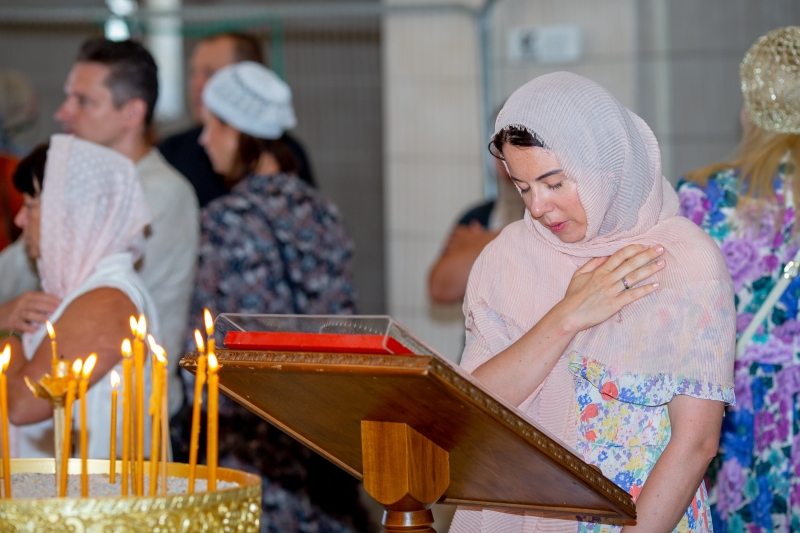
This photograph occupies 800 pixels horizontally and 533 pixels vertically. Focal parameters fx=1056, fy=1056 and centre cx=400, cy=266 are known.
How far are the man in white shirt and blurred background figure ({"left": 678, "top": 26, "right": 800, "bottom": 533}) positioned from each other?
1.59 metres

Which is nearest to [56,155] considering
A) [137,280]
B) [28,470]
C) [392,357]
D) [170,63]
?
[137,280]

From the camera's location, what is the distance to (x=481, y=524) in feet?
6.23

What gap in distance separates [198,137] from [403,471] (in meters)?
3.02

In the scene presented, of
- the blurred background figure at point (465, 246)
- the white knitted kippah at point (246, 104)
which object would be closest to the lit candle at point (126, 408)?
the blurred background figure at point (465, 246)

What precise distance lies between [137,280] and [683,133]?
2.59 meters

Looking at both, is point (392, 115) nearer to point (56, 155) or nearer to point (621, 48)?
point (621, 48)

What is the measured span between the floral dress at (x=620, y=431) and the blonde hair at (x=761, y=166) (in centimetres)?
82

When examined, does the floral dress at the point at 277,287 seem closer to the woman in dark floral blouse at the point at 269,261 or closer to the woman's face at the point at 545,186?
the woman in dark floral blouse at the point at 269,261

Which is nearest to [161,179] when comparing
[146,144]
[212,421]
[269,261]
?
[146,144]

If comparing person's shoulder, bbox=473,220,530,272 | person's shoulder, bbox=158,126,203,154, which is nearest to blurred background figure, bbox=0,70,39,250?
person's shoulder, bbox=158,126,203,154

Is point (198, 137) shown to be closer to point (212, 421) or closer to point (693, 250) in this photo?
point (693, 250)

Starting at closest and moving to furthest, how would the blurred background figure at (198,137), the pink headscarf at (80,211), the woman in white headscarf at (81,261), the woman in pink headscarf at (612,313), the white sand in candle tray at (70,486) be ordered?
the white sand in candle tray at (70,486) → the woman in pink headscarf at (612,313) → the woman in white headscarf at (81,261) → the pink headscarf at (80,211) → the blurred background figure at (198,137)

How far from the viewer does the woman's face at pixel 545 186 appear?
1.73 meters

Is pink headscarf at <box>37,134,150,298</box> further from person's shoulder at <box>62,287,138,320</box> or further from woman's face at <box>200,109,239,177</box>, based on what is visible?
woman's face at <box>200,109,239,177</box>
